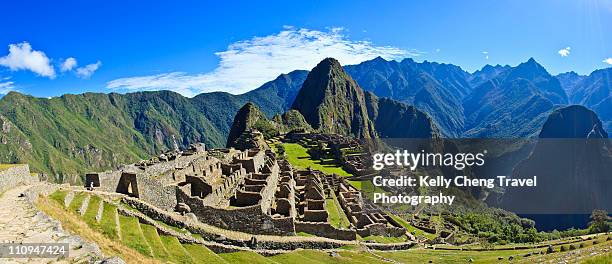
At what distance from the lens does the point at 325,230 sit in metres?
31.5

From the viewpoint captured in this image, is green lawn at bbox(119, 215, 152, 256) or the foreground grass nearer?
the foreground grass

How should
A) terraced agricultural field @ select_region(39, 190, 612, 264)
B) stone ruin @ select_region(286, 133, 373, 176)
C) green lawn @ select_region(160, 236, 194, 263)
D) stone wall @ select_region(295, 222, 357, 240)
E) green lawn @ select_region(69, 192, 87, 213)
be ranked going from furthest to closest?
stone ruin @ select_region(286, 133, 373, 176) → stone wall @ select_region(295, 222, 357, 240) → green lawn @ select_region(69, 192, 87, 213) → green lawn @ select_region(160, 236, 194, 263) → terraced agricultural field @ select_region(39, 190, 612, 264)

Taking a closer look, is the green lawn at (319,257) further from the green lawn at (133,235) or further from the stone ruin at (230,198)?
the green lawn at (133,235)

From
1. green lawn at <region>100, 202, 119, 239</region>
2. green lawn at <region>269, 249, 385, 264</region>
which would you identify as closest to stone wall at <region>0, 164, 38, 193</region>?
green lawn at <region>100, 202, 119, 239</region>

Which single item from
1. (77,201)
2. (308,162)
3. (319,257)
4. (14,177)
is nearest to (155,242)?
(77,201)

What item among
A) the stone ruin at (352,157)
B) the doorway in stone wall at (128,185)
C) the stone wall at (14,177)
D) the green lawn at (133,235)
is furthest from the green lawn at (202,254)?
the stone ruin at (352,157)

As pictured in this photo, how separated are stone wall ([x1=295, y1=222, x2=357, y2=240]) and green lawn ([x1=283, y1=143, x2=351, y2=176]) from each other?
47213mm

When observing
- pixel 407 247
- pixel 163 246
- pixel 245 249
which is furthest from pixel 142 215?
pixel 407 247

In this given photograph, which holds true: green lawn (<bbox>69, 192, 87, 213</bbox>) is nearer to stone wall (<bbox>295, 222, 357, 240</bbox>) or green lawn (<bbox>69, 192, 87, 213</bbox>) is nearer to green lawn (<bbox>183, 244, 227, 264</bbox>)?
green lawn (<bbox>183, 244, 227, 264</bbox>)

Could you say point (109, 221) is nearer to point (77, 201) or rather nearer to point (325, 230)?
point (77, 201)

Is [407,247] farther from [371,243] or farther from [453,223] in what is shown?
[453,223]

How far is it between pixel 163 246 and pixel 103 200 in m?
4.97

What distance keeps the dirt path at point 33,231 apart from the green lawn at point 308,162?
63836 mm

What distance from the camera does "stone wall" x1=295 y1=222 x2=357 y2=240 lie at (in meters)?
30.8
